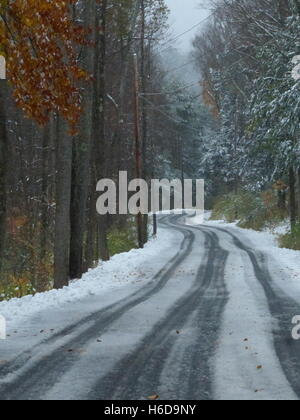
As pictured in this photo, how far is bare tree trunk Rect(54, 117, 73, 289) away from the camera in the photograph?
514 inches

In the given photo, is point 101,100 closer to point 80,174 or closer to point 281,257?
point 80,174

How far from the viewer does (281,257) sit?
19.5m

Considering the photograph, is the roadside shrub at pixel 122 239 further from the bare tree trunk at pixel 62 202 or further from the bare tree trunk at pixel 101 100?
the bare tree trunk at pixel 62 202

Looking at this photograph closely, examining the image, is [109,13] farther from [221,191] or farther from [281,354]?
[221,191]

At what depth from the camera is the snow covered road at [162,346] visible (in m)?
5.42

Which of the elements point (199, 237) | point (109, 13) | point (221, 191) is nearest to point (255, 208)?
point (199, 237)

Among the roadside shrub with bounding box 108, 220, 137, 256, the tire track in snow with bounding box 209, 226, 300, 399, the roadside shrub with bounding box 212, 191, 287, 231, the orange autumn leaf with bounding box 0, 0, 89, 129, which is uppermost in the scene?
the orange autumn leaf with bounding box 0, 0, 89, 129

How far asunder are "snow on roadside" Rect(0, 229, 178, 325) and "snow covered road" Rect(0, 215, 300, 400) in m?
0.28

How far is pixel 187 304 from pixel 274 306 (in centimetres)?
171

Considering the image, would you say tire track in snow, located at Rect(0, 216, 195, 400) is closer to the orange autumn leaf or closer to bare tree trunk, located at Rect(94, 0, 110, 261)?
the orange autumn leaf

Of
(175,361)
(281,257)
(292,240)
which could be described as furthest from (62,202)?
(292,240)

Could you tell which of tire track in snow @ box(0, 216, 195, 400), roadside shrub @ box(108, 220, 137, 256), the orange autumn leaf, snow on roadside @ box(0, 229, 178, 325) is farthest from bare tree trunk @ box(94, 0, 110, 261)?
the orange autumn leaf

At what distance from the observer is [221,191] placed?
6200cm

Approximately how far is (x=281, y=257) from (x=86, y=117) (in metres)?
9.23
